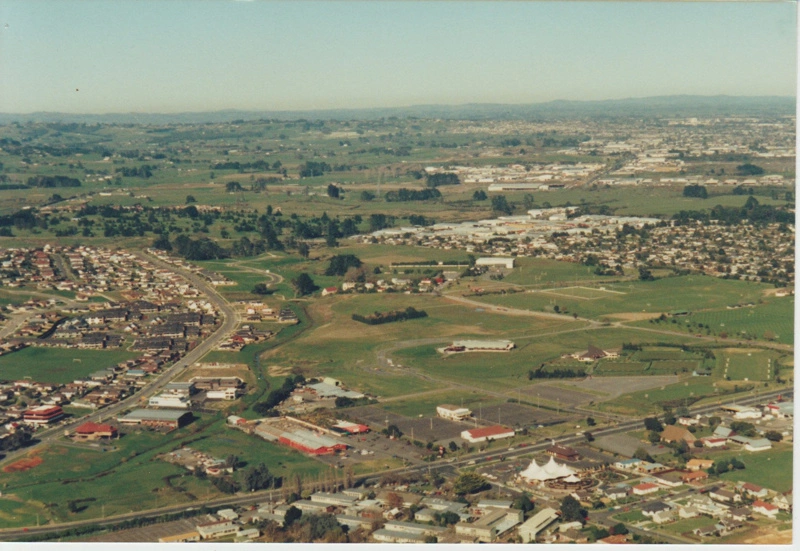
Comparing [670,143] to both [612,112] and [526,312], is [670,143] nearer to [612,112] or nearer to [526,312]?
[612,112]

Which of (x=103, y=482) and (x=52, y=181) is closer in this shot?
(x=103, y=482)

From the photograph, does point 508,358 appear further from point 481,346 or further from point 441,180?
point 441,180

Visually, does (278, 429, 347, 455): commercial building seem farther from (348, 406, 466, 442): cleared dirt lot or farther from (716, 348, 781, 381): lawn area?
(716, 348, 781, 381): lawn area

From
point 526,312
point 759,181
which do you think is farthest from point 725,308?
point 759,181

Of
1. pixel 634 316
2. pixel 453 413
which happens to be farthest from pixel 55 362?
pixel 634 316

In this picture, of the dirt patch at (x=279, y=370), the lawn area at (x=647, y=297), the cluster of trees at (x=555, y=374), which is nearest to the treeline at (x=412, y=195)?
the lawn area at (x=647, y=297)

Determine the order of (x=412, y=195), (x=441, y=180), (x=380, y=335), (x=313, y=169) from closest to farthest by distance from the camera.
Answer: (x=380, y=335) → (x=412, y=195) → (x=441, y=180) → (x=313, y=169)

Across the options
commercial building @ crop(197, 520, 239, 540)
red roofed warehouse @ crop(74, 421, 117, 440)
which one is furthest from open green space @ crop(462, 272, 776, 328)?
commercial building @ crop(197, 520, 239, 540)
